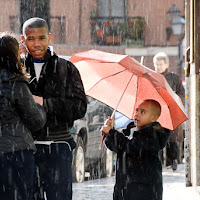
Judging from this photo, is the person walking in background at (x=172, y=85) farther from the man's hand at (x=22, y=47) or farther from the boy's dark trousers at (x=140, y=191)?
the man's hand at (x=22, y=47)

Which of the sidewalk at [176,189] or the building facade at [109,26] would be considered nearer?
the sidewalk at [176,189]

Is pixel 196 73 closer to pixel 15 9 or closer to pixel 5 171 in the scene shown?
pixel 5 171

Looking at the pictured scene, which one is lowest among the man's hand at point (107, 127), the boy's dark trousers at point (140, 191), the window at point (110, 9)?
the boy's dark trousers at point (140, 191)

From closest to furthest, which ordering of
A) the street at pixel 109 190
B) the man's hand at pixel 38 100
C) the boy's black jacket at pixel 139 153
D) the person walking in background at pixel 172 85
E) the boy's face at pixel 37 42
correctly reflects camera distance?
the man's hand at pixel 38 100, the boy's face at pixel 37 42, the boy's black jacket at pixel 139 153, the street at pixel 109 190, the person walking in background at pixel 172 85

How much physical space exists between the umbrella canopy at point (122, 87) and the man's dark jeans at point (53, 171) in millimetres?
1378

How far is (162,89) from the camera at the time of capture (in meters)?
6.84

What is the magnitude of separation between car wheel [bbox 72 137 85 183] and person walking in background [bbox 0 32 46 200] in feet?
22.4

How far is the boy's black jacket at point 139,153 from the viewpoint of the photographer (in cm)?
609

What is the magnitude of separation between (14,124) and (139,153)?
1.69 metres

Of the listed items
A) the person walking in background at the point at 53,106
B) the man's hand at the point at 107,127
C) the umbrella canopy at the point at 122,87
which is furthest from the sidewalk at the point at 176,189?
the person walking in background at the point at 53,106

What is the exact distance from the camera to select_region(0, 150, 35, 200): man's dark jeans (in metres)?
4.66

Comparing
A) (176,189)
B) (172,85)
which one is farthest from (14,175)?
(172,85)

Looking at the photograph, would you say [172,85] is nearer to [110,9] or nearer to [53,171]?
[53,171]

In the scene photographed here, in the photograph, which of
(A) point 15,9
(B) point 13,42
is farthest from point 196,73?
(A) point 15,9
